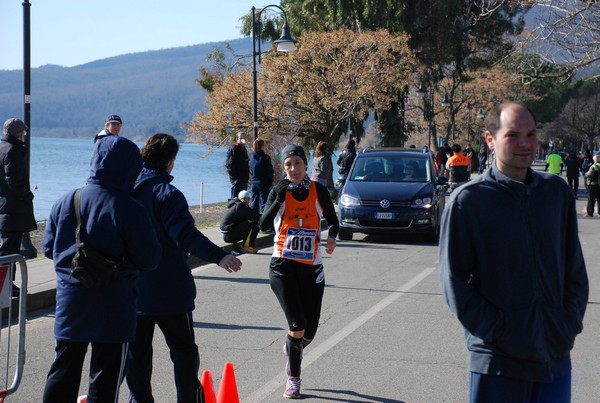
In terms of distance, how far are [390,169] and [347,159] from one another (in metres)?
6.53

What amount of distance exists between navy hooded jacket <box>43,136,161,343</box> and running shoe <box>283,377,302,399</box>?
1.80 m

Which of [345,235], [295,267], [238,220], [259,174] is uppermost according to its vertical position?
[259,174]

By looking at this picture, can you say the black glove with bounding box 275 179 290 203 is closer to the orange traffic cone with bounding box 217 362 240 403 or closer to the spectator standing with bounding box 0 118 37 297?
the orange traffic cone with bounding box 217 362 240 403

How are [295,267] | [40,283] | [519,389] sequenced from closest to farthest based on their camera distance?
[519,389]
[295,267]
[40,283]

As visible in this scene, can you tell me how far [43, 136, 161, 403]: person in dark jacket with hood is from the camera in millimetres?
4371

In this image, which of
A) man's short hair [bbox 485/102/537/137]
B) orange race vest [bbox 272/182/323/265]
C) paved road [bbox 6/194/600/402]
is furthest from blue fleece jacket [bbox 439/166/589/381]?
orange race vest [bbox 272/182/323/265]

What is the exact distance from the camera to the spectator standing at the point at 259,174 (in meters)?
17.1

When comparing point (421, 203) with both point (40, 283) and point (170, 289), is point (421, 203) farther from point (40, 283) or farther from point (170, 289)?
point (170, 289)

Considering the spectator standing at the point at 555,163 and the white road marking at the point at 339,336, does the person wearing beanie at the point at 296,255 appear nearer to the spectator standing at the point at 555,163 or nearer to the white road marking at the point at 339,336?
the white road marking at the point at 339,336

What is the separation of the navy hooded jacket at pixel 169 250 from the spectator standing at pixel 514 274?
199cm

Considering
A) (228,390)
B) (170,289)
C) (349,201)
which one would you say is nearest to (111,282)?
(170,289)

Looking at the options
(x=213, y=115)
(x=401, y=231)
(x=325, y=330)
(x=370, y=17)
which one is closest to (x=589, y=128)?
(x=370, y=17)

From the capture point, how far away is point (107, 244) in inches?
174

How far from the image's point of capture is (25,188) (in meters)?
9.43
